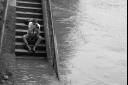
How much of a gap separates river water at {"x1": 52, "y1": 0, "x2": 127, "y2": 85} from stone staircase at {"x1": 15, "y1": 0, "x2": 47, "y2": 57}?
0.88 meters

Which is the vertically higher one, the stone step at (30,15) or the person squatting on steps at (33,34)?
the stone step at (30,15)

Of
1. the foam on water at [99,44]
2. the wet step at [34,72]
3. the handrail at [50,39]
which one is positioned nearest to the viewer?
the wet step at [34,72]

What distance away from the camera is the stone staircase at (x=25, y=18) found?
1262cm

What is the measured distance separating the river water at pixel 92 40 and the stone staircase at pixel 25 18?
88 centimetres

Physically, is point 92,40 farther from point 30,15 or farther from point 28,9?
point 28,9

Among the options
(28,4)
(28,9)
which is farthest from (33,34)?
(28,4)

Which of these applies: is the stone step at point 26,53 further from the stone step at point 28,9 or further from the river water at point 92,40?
the stone step at point 28,9

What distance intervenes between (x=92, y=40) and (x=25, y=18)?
303 centimetres

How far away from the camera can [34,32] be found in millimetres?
12461

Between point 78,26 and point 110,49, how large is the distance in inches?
98.1

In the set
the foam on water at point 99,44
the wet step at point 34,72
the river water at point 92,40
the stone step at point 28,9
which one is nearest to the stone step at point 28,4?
the stone step at point 28,9

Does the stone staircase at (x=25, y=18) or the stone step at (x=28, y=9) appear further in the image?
the stone step at (x=28, y=9)

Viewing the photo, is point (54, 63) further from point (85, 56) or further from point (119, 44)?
point (119, 44)

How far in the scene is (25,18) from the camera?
14312mm
